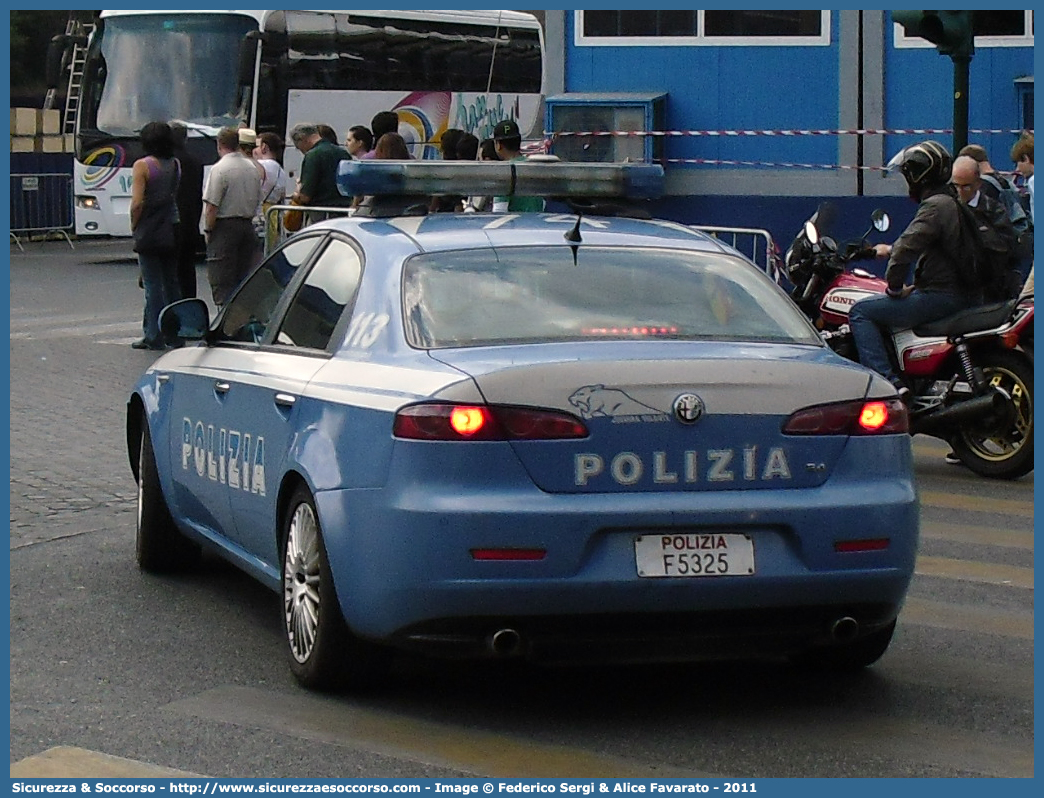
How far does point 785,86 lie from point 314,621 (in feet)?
62.6

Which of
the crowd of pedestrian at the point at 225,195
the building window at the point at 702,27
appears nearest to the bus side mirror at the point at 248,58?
the building window at the point at 702,27

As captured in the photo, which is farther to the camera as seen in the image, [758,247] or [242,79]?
[242,79]

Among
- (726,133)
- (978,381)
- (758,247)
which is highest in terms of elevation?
(726,133)

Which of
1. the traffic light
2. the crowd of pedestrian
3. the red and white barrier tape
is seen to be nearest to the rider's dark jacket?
the traffic light

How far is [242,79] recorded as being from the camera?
29.1 m

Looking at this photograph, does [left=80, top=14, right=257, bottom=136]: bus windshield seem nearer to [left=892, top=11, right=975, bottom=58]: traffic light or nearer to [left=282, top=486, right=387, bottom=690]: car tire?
[left=892, top=11, right=975, bottom=58]: traffic light

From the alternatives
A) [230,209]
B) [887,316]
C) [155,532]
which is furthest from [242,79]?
[155,532]

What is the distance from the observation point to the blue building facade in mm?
23797

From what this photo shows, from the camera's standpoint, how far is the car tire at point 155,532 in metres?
8.02

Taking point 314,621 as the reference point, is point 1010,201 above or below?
above

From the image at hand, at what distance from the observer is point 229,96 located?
95.1 ft

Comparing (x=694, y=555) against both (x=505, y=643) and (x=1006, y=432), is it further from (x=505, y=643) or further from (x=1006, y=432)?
(x=1006, y=432)

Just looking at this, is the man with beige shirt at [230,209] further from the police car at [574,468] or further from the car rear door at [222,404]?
the police car at [574,468]

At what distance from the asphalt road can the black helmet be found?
8.60 feet
